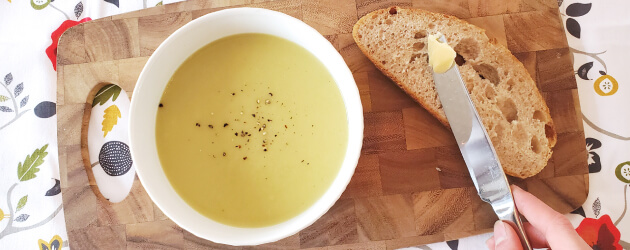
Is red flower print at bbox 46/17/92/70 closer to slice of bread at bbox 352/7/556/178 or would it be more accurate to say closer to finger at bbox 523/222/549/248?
slice of bread at bbox 352/7/556/178

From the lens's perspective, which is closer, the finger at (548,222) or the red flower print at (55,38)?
the finger at (548,222)

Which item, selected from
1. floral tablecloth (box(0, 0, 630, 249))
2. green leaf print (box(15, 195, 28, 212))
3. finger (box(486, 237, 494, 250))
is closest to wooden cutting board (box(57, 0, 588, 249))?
finger (box(486, 237, 494, 250))

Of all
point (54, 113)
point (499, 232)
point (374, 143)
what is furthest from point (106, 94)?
point (499, 232)

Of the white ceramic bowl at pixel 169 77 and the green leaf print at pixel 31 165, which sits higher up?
the white ceramic bowl at pixel 169 77

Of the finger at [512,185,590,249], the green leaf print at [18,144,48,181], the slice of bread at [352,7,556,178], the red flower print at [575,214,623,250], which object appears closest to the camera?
the finger at [512,185,590,249]

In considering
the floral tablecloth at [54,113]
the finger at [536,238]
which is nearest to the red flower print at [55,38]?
the floral tablecloth at [54,113]

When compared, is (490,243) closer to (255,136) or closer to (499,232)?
(499,232)

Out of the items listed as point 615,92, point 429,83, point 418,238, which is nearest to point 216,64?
point 429,83

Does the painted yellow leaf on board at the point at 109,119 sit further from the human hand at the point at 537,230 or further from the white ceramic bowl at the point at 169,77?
the human hand at the point at 537,230
